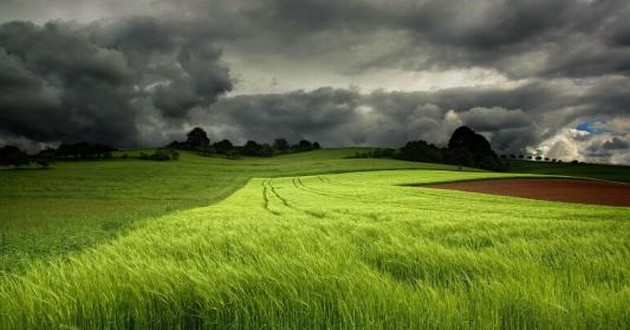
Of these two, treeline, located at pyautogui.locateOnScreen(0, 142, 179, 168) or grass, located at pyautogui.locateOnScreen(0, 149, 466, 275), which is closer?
grass, located at pyautogui.locateOnScreen(0, 149, 466, 275)

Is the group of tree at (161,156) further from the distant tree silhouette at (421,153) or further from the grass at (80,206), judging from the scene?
the distant tree silhouette at (421,153)

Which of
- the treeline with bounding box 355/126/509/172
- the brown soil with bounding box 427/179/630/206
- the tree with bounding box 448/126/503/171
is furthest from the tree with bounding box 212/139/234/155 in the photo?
the brown soil with bounding box 427/179/630/206

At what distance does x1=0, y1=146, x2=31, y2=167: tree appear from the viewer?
263 feet

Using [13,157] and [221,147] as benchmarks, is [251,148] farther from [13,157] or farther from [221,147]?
[13,157]

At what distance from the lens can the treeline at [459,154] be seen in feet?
375

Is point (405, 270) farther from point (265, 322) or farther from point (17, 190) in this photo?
point (17, 190)

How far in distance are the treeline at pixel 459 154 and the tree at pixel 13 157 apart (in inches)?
3120

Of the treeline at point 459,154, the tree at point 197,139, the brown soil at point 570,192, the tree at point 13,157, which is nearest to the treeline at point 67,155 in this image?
the tree at point 13,157

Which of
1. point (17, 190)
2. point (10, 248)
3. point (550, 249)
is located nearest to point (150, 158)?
point (17, 190)

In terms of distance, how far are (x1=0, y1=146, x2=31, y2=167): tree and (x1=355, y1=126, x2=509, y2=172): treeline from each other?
7924 cm

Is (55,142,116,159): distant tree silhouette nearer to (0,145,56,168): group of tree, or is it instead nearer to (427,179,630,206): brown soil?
(0,145,56,168): group of tree

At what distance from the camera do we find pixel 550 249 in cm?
638

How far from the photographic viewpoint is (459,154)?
117188 mm

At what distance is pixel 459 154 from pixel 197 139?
270ft
